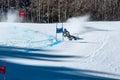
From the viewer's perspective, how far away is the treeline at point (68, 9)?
176 ft

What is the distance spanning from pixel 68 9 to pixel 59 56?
3828cm

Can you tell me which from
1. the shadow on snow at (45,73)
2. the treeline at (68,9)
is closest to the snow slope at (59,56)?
the shadow on snow at (45,73)

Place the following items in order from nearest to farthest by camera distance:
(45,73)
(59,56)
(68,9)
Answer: (45,73)
(59,56)
(68,9)

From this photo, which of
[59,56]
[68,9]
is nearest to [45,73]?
[59,56]

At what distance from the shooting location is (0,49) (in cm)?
2050

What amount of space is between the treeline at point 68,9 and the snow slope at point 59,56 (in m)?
25.2

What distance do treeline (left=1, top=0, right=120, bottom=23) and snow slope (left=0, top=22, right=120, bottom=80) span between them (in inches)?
991

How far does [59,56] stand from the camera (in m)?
18.4

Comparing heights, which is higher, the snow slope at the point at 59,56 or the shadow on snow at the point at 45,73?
the shadow on snow at the point at 45,73

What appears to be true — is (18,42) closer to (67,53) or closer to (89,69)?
(67,53)

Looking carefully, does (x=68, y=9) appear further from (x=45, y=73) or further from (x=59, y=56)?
(x=45, y=73)

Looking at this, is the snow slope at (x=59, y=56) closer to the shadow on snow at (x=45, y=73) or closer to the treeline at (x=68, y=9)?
the shadow on snow at (x=45, y=73)

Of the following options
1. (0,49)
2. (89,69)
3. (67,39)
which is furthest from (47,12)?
(89,69)

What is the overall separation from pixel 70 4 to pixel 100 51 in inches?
1540
